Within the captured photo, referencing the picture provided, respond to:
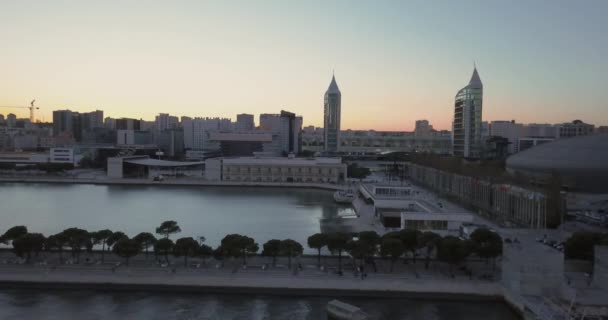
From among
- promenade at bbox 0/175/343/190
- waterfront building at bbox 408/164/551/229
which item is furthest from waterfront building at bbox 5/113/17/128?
waterfront building at bbox 408/164/551/229

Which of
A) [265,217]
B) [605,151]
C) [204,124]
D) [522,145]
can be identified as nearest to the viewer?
[265,217]

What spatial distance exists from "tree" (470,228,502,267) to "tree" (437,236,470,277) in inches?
7.7

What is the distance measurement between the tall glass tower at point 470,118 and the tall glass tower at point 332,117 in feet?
28.8

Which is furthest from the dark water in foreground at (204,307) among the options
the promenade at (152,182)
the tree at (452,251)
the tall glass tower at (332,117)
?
the tall glass tower at (332,117)

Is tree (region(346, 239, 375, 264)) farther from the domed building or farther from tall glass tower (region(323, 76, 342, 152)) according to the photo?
tall glass tower (region(323, 76, 342, 152))

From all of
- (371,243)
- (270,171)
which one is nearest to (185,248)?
(371,243)

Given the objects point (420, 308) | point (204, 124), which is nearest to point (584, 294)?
point (420, 308)

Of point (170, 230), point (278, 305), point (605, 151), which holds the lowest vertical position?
point (278, 305)

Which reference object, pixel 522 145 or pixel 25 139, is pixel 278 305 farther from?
pixel 25 139

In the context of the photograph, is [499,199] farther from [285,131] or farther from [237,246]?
[285,131]

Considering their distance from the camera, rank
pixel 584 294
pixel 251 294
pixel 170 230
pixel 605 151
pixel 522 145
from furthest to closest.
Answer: pixel 522 145, pixel 605 151, pixel 170 230, pixel 251 294, pixel 584 294

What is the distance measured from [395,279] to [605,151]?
922cm

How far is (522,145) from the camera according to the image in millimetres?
29953

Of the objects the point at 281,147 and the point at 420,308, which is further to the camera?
the point at 281,147
